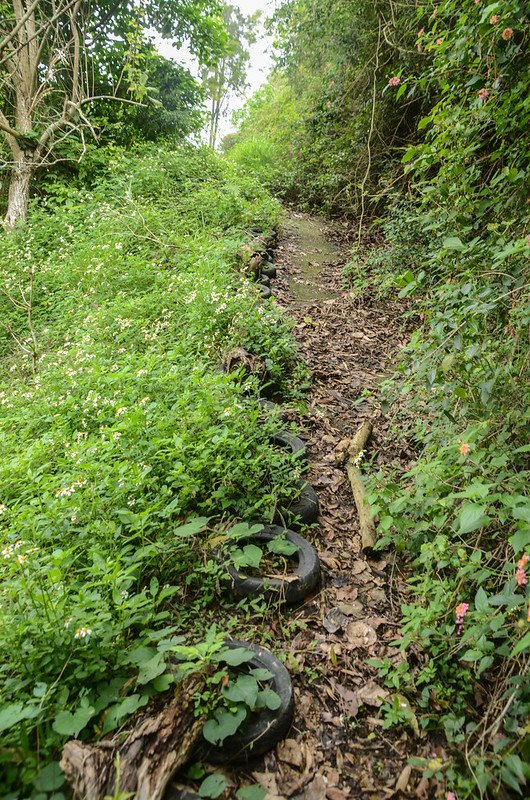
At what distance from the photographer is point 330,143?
9.95 meters

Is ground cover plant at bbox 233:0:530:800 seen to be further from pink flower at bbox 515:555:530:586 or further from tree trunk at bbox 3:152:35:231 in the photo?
tree trunk at bbox 3:152:35:231

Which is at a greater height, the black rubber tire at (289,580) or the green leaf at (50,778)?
the green leaf at (50,778)

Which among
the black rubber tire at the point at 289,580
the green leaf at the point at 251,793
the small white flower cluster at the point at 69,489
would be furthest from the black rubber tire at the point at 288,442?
the green leaf at the point at 251,793

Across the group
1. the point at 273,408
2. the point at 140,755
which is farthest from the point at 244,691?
the point at 273,408

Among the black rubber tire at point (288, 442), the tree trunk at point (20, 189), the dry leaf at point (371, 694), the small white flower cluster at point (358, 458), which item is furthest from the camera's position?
the tree trunk at point (20, 189)

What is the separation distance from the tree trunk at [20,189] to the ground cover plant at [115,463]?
127 centimetres

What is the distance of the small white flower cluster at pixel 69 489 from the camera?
98.6 inches

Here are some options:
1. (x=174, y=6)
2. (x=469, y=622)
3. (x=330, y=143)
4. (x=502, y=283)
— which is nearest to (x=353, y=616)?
(x=469, y=622)

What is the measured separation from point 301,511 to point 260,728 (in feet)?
4.41

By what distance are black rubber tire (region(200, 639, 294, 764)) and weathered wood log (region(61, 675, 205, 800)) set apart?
15 centimetres

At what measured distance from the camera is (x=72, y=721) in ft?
4.99

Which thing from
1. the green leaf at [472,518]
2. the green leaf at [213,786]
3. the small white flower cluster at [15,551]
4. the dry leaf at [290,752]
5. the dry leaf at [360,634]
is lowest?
the dry leaf at [290,752]

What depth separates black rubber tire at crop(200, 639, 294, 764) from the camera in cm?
175

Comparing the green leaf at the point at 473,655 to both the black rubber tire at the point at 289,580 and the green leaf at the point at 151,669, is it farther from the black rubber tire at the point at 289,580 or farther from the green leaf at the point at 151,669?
the green leaf at the point at 151,669
